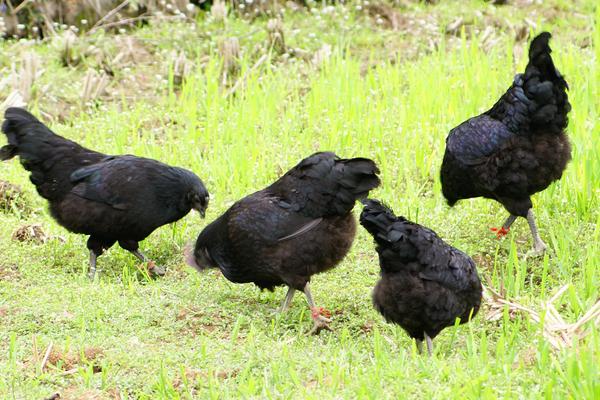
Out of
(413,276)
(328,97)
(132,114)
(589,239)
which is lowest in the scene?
(132,114)

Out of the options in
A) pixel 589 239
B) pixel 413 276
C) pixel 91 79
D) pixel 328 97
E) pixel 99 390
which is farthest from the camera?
pixel 91 79

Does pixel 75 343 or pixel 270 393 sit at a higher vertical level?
pixel 270 393

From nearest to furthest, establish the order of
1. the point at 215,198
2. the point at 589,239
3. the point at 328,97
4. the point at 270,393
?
the point at 270,393 → the point at 589,239 → the point at 215,198 → the point at 328,97

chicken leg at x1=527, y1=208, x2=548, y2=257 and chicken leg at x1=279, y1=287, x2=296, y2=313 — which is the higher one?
chicken leg at x1=527, y1=208, x2=548, y2=257

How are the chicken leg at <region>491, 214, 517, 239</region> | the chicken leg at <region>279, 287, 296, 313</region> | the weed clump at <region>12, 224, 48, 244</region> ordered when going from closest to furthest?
the chicken leg at <region>279, 287, 296, 313</region>, the chicken leg at <region>491, 214, 517, 239</region>, the weed clump at <region>12, 224, 48, 244</region>

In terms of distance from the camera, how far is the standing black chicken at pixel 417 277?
16.3 ft

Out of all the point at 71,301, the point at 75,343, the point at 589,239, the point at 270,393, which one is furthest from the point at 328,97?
the point at 270,393

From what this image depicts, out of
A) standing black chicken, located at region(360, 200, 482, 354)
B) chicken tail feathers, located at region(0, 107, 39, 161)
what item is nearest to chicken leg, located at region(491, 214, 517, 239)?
standing black chicken, located at region(360, 200, 482, 354)

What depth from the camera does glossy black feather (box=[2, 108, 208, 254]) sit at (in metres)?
6.66

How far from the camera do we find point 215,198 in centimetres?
781

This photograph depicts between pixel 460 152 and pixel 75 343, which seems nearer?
pixel 75 343

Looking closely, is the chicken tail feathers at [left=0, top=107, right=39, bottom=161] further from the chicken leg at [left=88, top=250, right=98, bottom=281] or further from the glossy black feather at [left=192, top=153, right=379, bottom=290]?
the glossy black feather at [left=192, top=153, right=379, bottom=290]

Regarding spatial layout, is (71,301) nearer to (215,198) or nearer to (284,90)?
(215,198)

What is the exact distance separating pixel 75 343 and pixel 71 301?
78 centimetres
